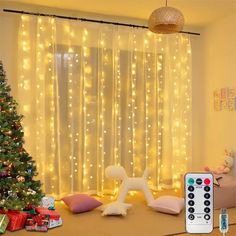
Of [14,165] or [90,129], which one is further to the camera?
[90,129]

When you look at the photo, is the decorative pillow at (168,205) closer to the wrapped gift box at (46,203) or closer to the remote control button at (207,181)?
the wrapped gift box at (46,203)

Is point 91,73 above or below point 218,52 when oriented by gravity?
below

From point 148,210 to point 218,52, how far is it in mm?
A: 2341

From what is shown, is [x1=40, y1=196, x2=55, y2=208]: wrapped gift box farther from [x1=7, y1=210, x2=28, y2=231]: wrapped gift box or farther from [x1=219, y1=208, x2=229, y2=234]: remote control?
[x1=219, y1=208, x2=229, y2=234]: remote control

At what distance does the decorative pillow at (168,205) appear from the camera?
368 cm

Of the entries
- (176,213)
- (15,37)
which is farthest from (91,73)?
(176,213)

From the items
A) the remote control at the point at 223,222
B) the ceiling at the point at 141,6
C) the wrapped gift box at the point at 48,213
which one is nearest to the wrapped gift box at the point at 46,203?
the wrapped gift box at the point at 48,213

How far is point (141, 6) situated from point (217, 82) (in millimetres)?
1484

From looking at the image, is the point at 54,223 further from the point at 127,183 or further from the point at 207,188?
the point at 207,188

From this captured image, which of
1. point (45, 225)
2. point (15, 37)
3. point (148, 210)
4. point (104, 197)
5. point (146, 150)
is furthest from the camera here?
point (146, 150)

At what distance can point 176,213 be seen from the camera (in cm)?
367

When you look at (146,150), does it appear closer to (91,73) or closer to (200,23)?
(91,73)

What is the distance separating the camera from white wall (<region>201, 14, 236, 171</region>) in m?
4.67

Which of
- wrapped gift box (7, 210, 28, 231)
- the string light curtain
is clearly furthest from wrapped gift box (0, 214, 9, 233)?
the string light curtain
